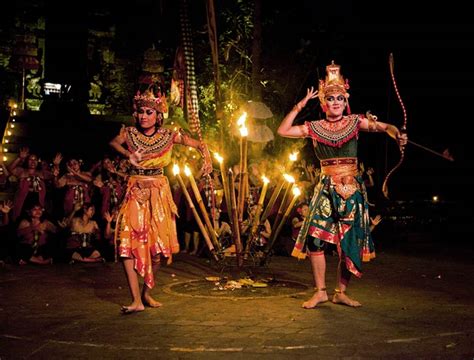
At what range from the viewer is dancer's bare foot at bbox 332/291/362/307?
7.46m

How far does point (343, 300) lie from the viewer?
24.7 feet

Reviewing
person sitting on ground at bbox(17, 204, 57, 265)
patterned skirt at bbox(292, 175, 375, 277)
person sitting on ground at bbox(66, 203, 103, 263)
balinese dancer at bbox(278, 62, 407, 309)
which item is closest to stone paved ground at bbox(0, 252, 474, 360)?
balinese dancer at bbox(278, 62, 407, 309)

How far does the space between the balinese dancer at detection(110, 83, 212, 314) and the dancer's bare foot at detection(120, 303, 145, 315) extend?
2cm

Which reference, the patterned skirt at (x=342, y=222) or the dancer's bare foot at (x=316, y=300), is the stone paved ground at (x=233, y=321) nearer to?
the dancer's bare foot at (x=316, y=300)

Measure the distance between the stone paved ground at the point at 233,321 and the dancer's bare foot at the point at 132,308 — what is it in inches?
2.9

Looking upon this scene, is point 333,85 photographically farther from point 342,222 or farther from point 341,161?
point 342,222

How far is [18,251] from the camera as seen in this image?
11.4 m

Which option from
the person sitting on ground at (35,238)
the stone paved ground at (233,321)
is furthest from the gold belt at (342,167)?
the person sitting on ground at (35,238)

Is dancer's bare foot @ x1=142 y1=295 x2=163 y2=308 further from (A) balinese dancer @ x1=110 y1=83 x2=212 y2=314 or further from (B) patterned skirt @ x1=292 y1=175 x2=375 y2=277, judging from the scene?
(B) patterned skirt @ x1=292 y1=175 x2=375 y2=277

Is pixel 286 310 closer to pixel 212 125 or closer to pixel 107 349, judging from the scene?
pixel 107 349

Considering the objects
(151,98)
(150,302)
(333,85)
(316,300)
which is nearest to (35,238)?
(150,302)

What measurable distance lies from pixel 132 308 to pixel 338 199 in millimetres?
2250

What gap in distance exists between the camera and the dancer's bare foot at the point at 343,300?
7.46 metres

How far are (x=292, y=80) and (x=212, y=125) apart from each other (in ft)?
7.60
